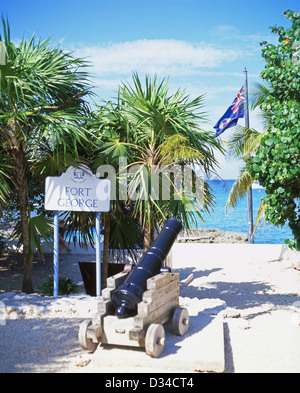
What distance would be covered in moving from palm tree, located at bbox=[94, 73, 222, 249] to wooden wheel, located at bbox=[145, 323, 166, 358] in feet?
9.68

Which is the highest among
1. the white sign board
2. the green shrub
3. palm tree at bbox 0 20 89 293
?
palm tree at bbox 0 20 89 293

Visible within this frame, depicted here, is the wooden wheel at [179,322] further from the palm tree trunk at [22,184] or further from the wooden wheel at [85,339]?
the palm tree trunk at [22,184]

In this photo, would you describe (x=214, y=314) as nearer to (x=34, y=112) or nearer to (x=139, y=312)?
(x=139, y=312)

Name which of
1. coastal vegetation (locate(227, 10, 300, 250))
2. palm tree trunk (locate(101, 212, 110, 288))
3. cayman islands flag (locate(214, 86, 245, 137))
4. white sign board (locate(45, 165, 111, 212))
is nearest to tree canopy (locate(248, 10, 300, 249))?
coastal vegetation (locate(227, 10, 300, 250))

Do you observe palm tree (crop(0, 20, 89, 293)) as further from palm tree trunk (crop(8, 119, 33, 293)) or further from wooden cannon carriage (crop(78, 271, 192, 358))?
wooden cannon carriage (crop(78, 271, 192, 358))

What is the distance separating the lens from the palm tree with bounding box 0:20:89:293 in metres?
7.26

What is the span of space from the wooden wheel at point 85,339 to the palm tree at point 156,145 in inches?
113

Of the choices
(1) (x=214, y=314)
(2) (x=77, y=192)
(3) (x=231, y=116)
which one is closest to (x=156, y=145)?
(2) (x=77, y=192)

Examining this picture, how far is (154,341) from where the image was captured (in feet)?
15.0

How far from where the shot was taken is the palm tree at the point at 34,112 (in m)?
7.26

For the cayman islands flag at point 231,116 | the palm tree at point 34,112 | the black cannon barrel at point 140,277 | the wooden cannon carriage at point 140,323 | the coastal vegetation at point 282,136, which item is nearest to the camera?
the wooden cannon carriage at point 140,323

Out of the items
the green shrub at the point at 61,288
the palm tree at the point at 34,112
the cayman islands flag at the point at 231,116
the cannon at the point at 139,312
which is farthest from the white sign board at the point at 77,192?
the cayman islands flag at the point at 231,116

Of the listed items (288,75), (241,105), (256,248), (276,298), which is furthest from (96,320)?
(241,105)
